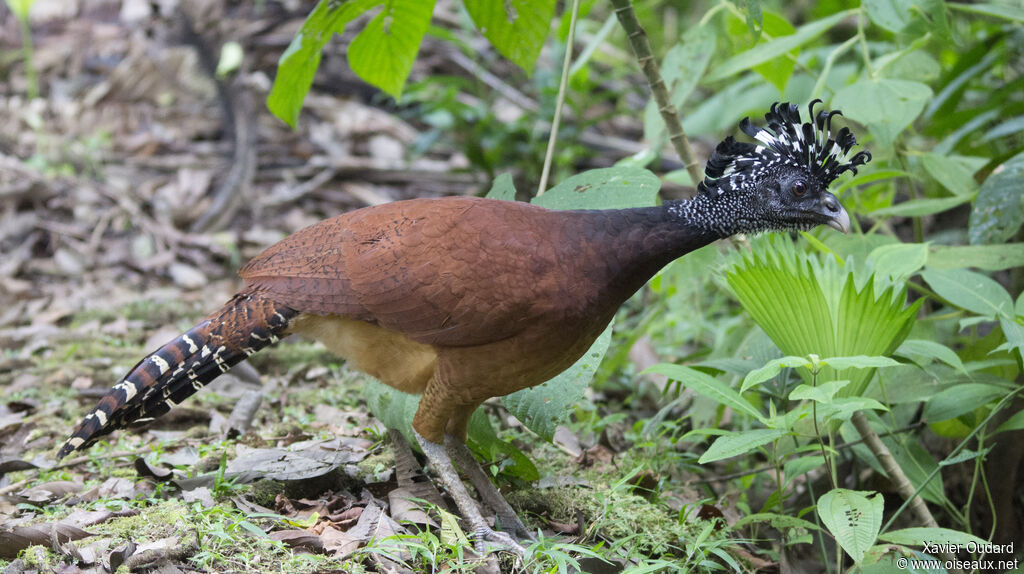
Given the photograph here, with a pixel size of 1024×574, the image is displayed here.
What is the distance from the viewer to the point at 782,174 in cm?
332

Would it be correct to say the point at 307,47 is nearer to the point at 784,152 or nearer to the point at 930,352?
the point at 784,152

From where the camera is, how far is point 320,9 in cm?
366

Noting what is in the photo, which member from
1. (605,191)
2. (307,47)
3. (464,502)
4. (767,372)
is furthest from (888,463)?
(307,47)

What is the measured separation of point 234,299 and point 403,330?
75cm

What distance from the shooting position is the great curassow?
315 cm

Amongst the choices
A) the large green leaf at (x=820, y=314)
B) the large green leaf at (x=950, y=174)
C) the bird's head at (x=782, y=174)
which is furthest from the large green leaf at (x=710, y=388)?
the large green leaf at (x=950, y=174)

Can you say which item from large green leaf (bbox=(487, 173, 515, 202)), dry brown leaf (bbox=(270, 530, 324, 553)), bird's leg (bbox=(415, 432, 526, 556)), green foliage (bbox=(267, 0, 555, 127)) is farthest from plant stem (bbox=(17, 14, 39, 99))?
dry brown leaf (bbox=(270, 530, 324, 553))

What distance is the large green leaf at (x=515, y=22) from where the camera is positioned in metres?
3.92

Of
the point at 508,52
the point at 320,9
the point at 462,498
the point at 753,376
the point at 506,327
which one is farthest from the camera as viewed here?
the point at 508,52

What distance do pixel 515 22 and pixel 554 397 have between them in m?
1.74

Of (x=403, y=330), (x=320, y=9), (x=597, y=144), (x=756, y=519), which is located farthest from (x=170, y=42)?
(x=756, y=519)

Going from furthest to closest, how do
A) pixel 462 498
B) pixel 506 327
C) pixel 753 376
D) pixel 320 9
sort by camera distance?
pixel 320 9 → pixel 462 498 → pixel 506 327 → pixel 753 376

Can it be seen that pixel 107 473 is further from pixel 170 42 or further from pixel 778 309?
pixel 170 42

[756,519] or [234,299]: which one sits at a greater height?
[234,299]
